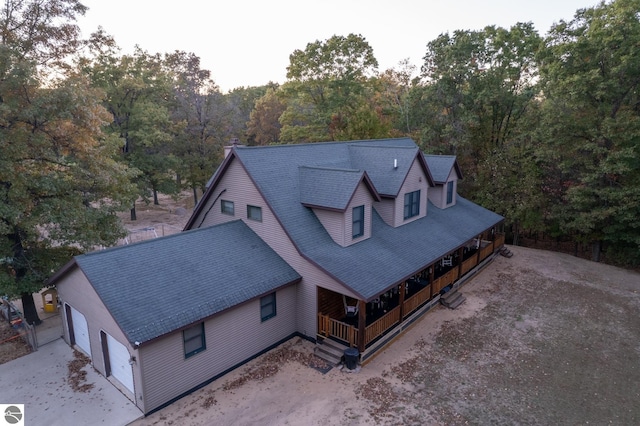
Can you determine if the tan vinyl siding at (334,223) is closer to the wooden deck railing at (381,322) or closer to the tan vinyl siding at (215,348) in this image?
the tan vinyl siding at (215,348)

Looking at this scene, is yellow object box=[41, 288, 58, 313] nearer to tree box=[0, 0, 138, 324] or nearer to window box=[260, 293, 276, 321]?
tree box=[0, 0, 138, 324]

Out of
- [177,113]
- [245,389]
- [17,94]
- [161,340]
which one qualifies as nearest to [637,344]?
[245,389]

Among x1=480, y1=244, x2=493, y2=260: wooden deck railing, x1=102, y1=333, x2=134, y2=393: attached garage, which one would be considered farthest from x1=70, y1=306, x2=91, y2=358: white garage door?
x1=480, y1=244, x2=493, y2=260: wooden deck railing

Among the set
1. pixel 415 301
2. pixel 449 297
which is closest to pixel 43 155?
pixel 415 301

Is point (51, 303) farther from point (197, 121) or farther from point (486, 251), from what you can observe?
point (197, 121)

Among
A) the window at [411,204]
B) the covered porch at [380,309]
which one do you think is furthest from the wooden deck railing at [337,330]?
the window at [411,204]

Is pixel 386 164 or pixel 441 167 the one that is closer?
pixel 386 164
